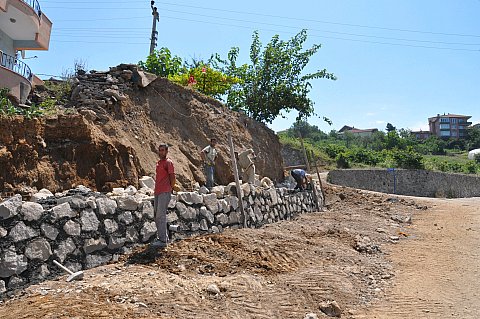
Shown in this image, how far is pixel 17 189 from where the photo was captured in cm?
710

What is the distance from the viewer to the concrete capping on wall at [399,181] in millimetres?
27344

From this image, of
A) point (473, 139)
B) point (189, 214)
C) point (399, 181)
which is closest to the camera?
point (189, 214)

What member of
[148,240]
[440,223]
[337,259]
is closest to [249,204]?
[337,259]

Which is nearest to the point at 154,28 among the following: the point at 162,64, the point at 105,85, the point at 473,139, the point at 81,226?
the point at 162,64

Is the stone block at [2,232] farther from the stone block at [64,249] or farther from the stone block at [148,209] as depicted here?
the stone block at [148,209]

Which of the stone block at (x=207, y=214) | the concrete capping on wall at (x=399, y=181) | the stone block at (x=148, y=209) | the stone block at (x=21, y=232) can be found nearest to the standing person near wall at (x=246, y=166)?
the stone block at (x=207, y=214)

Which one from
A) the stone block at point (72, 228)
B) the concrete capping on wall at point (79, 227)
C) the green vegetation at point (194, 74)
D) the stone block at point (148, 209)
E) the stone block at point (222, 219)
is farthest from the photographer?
the green vegetation at point (194, 74)

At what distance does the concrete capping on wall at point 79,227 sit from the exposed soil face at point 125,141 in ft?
3.36

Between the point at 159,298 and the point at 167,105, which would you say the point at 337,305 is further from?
the point at 167,105

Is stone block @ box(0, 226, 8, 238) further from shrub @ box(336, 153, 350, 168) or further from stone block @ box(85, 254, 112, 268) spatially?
shrub @ box(336, 153, 350, 168)

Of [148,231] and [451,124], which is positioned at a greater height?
[451,124]

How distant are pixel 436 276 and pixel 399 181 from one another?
22669 mm

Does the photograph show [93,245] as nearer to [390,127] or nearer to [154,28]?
[154,28]

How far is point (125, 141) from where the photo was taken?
387 inches
